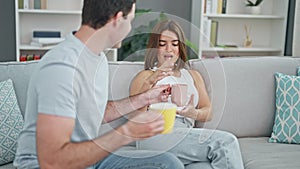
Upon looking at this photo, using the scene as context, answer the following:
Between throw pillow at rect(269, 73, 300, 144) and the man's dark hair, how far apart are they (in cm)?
136

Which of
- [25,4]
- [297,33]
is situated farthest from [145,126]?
[297,33]

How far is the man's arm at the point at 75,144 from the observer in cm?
105

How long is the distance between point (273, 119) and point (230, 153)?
69cm

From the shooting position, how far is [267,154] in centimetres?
203

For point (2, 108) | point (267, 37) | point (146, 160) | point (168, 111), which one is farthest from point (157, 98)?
point (267, 37)

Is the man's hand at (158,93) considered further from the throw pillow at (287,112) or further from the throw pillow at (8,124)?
the throw pillow at (287,112)

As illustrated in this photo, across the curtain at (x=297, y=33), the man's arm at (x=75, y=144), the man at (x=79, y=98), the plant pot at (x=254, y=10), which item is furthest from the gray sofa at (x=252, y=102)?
the plant pot at (x=254, y=10)

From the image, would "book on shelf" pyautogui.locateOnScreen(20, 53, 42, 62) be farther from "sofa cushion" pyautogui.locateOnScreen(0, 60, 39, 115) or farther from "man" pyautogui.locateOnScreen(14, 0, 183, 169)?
"man" pyautogui.locateOnScreen(14, 0, 183, 169)

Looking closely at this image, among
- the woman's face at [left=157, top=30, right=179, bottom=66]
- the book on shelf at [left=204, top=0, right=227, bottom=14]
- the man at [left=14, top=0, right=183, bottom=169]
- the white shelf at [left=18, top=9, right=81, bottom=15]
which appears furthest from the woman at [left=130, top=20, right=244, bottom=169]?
the book on shelf at [left=204, top=0, right=227, bottom=14]

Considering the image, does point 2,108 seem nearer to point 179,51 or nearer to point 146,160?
point 146,160

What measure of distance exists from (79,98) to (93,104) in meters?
0.10

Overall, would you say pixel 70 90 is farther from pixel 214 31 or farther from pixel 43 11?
pixel 214 31

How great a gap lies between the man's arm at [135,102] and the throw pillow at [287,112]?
3.74ft

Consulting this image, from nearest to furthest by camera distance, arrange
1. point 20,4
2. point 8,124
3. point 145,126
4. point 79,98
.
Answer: point 145,126, point 79,98, point 8,124, point 20,4
